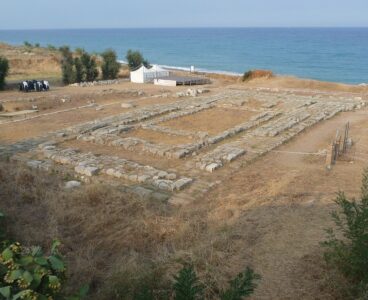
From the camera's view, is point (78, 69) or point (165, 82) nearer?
point (165, 82)

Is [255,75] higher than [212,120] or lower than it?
higher

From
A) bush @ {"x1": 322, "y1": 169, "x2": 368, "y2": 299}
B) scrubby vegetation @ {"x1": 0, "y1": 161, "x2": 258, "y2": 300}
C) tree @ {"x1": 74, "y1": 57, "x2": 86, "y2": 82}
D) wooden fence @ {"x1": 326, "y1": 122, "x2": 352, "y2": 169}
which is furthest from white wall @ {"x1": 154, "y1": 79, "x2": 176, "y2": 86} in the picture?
bush @ {"x1": 322, "y1": 169, "x2": 368, "y2": 299}

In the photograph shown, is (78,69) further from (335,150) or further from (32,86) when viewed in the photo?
(335,150)

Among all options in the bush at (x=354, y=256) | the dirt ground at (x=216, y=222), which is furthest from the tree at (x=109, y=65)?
the bush at (x=354, y=256)

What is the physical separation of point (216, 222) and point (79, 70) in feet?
82.8

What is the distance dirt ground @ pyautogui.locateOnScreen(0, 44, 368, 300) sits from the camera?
5484 mm

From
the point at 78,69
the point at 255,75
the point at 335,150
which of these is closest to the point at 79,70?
the point at 78,69

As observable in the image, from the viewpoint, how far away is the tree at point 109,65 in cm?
3163

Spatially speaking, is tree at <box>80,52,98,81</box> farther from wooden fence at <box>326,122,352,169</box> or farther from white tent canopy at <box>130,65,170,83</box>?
wooden fence at <box>326,122,352,169</box>

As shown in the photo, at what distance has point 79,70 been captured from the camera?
2992 cm

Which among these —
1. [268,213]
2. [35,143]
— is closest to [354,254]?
[268,213]

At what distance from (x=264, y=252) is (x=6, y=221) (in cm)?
478

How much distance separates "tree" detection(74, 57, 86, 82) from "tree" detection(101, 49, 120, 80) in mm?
2039

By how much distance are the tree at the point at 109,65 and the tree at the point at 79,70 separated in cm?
204
